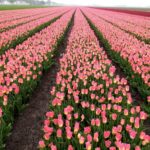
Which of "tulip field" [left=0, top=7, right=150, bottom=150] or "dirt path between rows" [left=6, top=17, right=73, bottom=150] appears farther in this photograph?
"dirt path between rows" [left=6, top=17, right=73, bottom=150]

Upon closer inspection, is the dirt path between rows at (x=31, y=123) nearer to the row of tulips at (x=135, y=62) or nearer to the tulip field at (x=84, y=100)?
the tulip field at (x=84, y=100)

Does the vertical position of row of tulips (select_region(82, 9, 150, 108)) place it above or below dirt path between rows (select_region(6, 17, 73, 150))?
above

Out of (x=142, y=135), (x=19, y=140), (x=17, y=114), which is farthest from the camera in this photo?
(x=17, y=114)

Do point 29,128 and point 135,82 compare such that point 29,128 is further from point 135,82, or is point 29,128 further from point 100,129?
point 135,82

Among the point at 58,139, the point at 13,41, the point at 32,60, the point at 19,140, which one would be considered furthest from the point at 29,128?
the point at 13,41

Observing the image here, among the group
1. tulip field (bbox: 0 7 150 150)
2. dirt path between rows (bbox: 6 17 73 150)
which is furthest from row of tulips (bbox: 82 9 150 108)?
dirt path between rows (bbox: 6 17 73 150)

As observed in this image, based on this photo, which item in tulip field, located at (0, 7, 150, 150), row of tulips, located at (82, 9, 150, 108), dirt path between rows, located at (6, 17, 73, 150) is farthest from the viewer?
row of tulips, located at (82, 9, 150, 108)

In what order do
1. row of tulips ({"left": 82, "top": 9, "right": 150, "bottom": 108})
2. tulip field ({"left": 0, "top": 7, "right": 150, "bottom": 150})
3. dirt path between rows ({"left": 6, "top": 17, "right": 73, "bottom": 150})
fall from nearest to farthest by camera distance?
tulip field ({"left": 0, "top": 7, "right": 150, "bottom": 150})
dirt path between rows ({"left": 6, "top": 17, "right": 73, "bottom": 150})
row of tulips ({"left": 82, "top": 9, "right": 150, "bottom": 108})

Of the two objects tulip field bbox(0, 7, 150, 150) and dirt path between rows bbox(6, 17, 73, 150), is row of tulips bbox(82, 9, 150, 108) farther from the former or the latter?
dirt path between rows bbox(6, 17, 73, 150)

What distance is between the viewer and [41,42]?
12.2 meters

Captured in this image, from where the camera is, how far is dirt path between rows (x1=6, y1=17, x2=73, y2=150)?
5.05 meters

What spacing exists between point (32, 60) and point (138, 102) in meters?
3.31

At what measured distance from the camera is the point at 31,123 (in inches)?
230

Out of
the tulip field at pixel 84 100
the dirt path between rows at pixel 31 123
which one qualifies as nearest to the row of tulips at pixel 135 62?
the tulip field at pixel 84 100
